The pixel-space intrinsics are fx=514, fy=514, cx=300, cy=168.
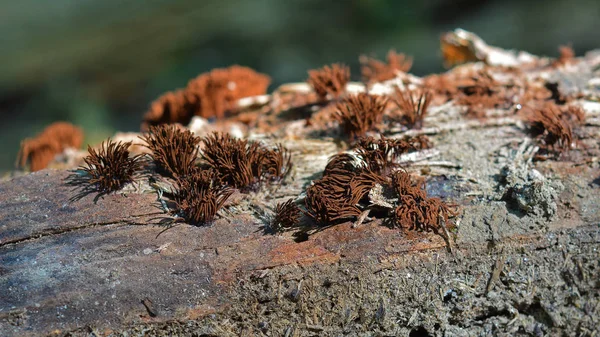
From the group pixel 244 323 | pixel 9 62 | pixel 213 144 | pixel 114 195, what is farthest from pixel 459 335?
pixel 9 62

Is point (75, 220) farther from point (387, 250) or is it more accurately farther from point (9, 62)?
point (9, 62)

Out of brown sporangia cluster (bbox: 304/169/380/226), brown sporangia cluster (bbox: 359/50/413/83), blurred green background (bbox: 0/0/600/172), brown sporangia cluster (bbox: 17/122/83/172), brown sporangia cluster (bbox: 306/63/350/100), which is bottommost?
brown sporangia cluster (bbox: 304/169/380/226)

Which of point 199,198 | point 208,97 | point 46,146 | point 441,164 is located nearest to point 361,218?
point 441,164

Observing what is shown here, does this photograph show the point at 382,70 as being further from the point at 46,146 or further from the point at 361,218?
the point at 46,146

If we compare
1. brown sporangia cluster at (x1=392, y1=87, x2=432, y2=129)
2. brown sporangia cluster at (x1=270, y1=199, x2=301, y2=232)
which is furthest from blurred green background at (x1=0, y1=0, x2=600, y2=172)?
brown sporangia cluster at (x1=270, y1=199, x2=301, y2=232)

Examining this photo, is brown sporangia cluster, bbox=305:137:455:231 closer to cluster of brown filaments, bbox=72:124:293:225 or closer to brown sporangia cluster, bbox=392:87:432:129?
cluster of brown filaments, bbox=72:124:293:225

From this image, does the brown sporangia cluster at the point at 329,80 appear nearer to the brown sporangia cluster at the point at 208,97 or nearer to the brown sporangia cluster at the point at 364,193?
the brown sporangia cluster at the point at 364,193
